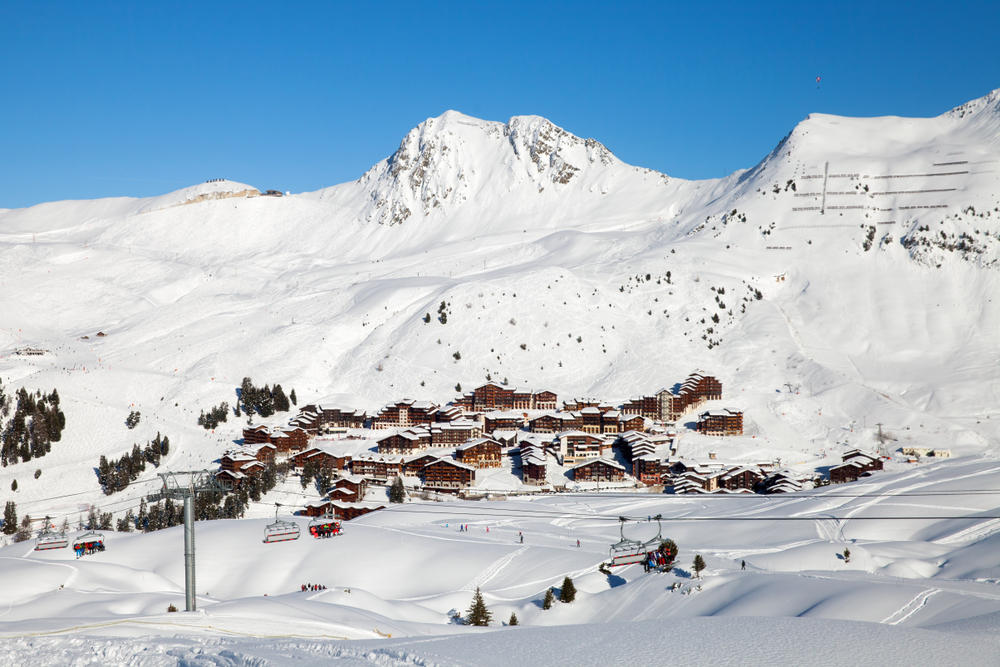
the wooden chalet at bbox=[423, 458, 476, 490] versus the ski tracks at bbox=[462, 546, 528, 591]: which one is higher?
the wooden chalet at bbox=[423, 458, 476, 490]

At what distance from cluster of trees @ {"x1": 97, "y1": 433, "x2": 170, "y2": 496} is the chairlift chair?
22014 millimetres

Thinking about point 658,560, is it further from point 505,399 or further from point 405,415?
point 505,399

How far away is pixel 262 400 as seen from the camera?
85.8 meters

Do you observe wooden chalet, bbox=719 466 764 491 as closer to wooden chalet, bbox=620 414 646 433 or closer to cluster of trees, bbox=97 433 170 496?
wooden chalet, bbox=620 414 646 433

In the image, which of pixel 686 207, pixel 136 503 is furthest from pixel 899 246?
pixel 136 503

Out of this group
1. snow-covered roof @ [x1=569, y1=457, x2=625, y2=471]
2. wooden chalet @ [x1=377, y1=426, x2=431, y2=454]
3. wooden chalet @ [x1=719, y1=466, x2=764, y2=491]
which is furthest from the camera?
wooden chalet @ [x1=377, y1=426, x2=431, y2=454]

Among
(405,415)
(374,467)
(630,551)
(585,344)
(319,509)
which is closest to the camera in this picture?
(630,551)

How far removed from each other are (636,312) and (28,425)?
229ft

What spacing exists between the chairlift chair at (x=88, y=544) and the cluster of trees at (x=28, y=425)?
1243 inches

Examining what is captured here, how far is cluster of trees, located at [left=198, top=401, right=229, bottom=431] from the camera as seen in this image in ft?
264

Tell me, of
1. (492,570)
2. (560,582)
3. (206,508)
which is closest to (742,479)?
(492,570)

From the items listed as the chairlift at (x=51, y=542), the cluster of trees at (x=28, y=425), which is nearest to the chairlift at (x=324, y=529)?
the chairlift at (x=51, y=542)

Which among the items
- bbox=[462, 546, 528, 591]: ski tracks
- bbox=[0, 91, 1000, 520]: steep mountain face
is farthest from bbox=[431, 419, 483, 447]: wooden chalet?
bbox=[462, 546, 528, 591]: ski tracks

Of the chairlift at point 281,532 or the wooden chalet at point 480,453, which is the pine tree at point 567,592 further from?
the wooden chalet at point 480,453
